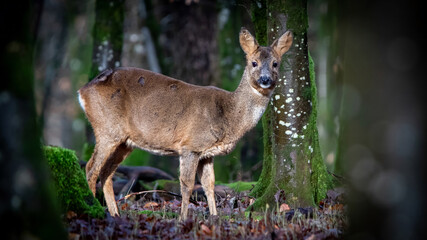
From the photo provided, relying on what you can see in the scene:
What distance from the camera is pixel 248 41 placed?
8258mm

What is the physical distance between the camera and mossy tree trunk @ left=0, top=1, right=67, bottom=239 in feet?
13.9

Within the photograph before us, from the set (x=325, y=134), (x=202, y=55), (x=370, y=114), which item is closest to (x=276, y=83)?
(x=370, y=114)

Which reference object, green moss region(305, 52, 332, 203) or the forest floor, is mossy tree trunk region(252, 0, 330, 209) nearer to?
green moss region(305, 52, 332, 203)

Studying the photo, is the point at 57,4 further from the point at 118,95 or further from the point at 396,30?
the point at 396,30

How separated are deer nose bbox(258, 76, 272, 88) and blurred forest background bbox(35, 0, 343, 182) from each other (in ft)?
6.98

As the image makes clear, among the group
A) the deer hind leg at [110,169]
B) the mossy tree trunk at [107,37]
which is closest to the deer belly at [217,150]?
the deer hind leg at [110,169]

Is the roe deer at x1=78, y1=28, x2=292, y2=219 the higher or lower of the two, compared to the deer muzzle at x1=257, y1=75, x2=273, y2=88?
lower

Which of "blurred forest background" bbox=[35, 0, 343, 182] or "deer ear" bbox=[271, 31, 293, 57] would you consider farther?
"blurred forest background" bbox=[35, 0, 343, 182]

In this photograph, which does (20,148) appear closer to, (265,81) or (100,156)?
(100,156)

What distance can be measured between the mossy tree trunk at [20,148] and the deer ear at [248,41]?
4.03m

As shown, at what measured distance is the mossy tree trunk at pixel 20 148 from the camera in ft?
13.9

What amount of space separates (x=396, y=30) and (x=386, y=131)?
0.64m

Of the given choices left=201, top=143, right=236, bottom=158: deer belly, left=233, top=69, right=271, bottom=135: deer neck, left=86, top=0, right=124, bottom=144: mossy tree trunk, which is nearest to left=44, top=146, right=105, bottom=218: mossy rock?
left=201, top=143, right=236, bottom=158: deer belly

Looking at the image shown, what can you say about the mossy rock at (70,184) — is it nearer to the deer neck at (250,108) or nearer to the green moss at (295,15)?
the deer neck at (250,108)
